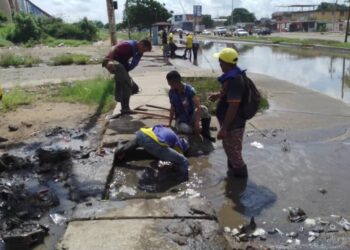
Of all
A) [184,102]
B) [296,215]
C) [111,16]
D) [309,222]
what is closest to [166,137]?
[184,102]

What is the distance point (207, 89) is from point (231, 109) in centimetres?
661

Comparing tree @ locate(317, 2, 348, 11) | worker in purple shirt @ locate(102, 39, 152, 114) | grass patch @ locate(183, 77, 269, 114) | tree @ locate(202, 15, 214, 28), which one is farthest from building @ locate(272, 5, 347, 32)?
worker in purple shirt @ locate(102, 39, 152, 114)

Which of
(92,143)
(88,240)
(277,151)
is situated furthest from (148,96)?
(88,240)

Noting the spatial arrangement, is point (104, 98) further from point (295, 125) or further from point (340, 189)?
point (340, 189)

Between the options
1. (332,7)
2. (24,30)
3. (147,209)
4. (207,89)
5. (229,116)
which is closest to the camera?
(147,209)

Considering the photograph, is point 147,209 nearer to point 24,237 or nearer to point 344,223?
point 24,237

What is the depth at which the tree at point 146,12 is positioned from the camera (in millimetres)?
49500

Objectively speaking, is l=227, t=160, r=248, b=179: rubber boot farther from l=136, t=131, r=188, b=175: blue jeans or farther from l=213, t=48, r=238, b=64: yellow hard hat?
l=213, t=48, r=238, b=64: yellow hard hat

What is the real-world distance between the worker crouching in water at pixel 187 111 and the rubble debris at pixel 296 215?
2513 mm

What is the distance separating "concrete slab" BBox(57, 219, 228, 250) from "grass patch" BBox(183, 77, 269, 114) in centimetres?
548

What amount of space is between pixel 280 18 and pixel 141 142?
121 metres

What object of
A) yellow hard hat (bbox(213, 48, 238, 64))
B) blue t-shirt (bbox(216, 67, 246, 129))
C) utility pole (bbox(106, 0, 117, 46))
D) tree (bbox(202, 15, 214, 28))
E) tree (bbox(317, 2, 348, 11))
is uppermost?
tree (bbox(317, 2, 348, 11))

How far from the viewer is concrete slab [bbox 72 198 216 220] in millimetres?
4031

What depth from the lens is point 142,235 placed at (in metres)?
3.64
